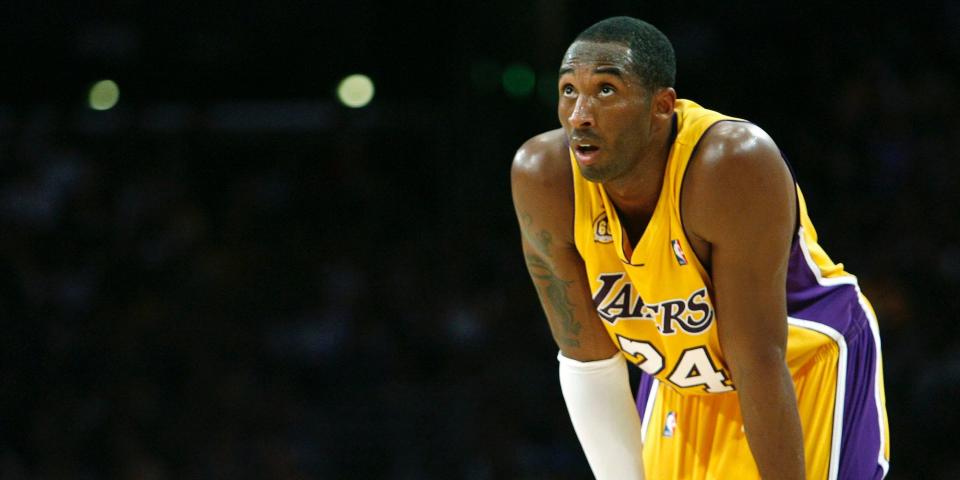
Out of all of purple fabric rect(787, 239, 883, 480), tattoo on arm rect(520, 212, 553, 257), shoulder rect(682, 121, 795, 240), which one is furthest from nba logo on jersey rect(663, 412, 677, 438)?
shoulder rect(682, 121, 795, 240)

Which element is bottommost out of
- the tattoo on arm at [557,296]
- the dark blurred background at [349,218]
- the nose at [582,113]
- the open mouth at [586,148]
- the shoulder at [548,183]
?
the dark blurred background at [349,218]

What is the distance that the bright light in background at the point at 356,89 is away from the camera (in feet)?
25.9

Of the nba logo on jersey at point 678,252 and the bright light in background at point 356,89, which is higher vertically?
the nba logo on jersey at point 678,252

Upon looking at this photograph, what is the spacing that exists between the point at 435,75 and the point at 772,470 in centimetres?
573

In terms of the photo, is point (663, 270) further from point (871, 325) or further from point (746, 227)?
point (871, 325)

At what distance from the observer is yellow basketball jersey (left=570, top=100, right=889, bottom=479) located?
2.65 m

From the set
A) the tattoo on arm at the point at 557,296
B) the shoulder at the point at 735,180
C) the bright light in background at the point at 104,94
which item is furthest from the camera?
the bright light in background at the point at 104,94

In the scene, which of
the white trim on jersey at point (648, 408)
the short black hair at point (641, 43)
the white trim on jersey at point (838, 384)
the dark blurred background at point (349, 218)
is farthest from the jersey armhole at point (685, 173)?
the dark blurred background at point (349, 218)

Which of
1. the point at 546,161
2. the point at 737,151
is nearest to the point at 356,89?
the point at 546,161

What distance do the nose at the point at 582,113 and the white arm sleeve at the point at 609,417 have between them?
27.8 inches

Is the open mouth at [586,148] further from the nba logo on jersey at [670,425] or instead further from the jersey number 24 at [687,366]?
the nba logo on jersey at [670,425]

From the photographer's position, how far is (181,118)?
774 centimetres

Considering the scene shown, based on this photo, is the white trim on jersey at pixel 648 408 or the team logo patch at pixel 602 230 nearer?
the team logo patch at pixel 602 230

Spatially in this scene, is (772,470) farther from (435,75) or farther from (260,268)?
(435,75)
